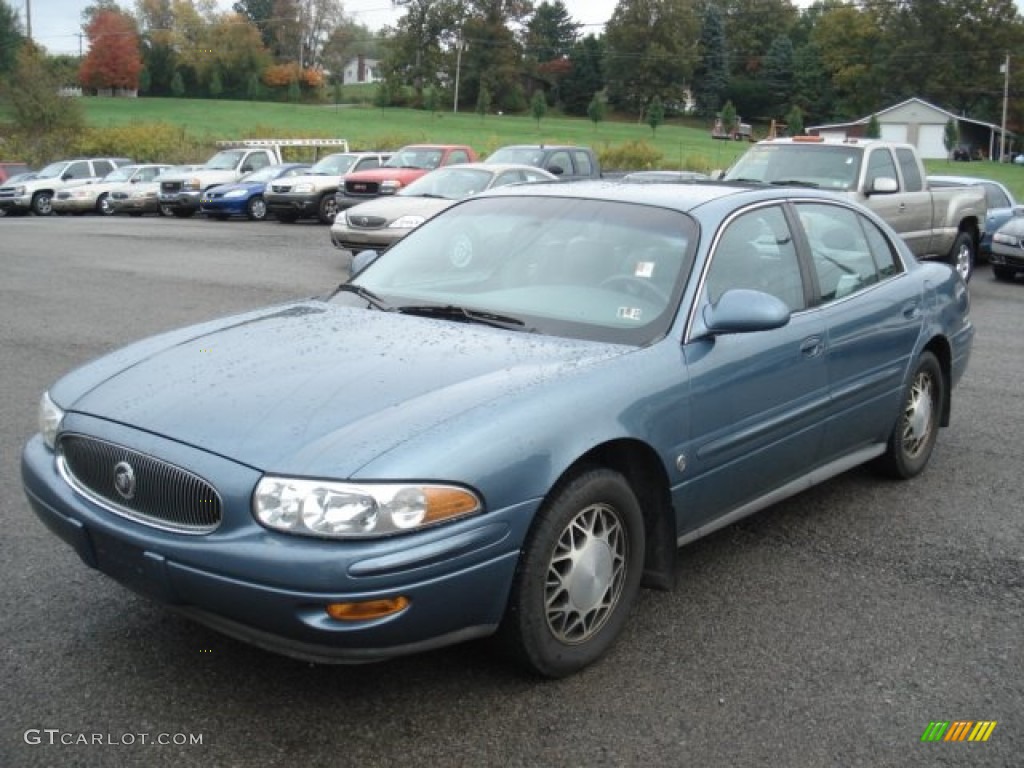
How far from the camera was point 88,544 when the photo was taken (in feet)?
10.6

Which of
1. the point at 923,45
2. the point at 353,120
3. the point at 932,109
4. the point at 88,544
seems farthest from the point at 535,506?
the point at 923,45

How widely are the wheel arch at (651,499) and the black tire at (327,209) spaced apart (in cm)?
2194

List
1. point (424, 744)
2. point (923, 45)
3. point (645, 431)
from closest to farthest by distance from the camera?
point (424, 744)
point (645, 431)
point (923, 45)

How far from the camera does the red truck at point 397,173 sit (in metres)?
20.4

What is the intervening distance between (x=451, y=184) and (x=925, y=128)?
8452 cm

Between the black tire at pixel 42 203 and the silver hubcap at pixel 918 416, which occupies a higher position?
the silver hubcap at pixel 918 416

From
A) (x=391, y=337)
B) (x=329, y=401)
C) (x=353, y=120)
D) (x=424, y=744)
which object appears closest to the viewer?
(x=424, y=744)

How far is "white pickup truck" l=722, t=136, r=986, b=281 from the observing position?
12.3 meters

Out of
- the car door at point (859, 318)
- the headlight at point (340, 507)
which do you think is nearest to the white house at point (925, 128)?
the car door at point (859, 318)

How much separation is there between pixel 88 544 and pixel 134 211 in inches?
1131

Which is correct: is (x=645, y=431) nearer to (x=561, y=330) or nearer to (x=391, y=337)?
(x=561, y=330)

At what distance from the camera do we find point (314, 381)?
3.39 m

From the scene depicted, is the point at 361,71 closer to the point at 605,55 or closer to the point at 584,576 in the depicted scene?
the point at 605,55

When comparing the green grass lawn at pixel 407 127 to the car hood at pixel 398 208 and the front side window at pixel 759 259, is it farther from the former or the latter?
the front side window at pixel 759 259
